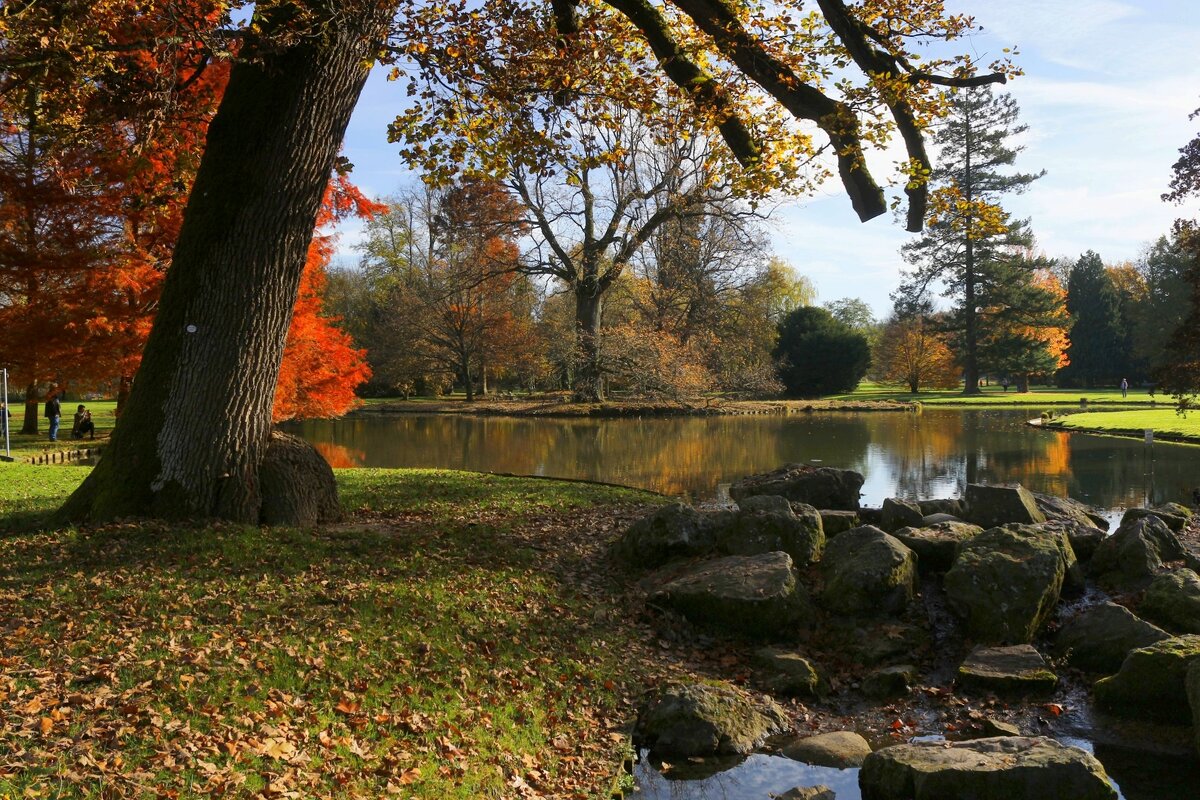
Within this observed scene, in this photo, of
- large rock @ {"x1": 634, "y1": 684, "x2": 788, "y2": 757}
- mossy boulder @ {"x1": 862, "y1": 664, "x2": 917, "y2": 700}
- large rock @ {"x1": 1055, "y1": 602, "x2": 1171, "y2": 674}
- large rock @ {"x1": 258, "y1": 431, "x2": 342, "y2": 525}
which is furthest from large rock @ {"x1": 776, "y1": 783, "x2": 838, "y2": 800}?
large rock @ {"x1": 258, "y1": 431, "x2": 342, "y2": 525}

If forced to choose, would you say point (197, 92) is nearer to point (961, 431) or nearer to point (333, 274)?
point (961, 431)

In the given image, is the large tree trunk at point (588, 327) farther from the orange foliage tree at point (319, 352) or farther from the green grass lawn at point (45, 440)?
the green grass lawn at point (45, 440)

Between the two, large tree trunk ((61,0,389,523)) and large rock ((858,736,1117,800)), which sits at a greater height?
large tree trunk ((61,0,389,523))

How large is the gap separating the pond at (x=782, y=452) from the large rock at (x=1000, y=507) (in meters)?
4.42

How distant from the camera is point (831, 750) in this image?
231 inches

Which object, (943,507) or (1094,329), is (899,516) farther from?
(1094,329)

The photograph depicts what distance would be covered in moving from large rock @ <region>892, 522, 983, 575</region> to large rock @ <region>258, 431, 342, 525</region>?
5.81m

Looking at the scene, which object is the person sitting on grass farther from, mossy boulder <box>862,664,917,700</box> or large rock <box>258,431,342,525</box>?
mossy boulder <box>862,664,917,700</box>

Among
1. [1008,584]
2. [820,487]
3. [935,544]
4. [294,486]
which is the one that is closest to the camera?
[1008,584]

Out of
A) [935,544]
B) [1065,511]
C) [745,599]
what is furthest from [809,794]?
[1065,511]

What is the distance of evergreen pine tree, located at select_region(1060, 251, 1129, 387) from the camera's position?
202ft

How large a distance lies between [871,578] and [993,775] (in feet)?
10.1

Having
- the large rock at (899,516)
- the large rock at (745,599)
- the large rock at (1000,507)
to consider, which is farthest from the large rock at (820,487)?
the large rock at (745,599)

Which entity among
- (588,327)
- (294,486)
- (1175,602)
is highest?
(588,327)
